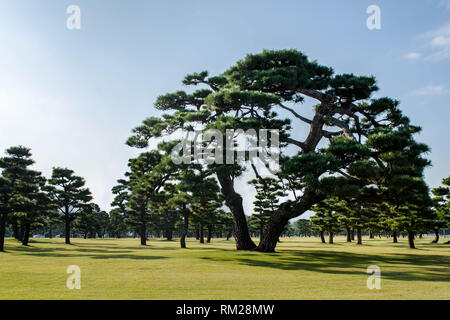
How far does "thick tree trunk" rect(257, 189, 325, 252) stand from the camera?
48.9ft

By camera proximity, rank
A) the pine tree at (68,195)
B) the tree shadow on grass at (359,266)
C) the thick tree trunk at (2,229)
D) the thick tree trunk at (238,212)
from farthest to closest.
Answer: the pine tree at (68,195) < the thick tree trunk at (2,229) < the thick tree trunk at (238,212) < the tree shadow on grass at (359,266)

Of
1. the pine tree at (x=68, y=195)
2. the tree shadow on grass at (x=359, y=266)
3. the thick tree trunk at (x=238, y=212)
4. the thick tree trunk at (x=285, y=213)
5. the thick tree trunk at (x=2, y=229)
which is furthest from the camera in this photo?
the pine tree at (x=68, y=195)

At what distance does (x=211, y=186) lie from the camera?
14.4 m

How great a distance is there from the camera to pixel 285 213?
1619cm

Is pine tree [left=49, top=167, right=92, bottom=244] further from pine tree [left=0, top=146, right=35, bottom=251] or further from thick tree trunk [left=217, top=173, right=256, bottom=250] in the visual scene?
thick tree trunk [left=217, top=173, right=256, bottom=250]

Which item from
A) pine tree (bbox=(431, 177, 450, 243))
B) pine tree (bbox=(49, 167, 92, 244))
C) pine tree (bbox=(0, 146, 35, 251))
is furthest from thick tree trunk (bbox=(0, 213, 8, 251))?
pine tree (bbox=(431, 177, 450, 243))

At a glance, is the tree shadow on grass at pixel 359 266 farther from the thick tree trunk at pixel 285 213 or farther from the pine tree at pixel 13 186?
the pine tree at pixel 13 186

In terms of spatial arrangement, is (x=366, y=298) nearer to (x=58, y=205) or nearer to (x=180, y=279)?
(x=180, y=279)

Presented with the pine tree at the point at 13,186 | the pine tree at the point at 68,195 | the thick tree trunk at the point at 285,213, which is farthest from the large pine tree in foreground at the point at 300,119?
the pine tree at the point at 68,195

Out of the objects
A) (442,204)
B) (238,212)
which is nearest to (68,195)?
(238,212)

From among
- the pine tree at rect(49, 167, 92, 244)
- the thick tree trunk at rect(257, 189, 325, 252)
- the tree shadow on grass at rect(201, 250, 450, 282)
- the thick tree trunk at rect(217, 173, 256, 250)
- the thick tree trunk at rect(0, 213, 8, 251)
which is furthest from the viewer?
the pine tree at rect(49, 167, 92, 244)

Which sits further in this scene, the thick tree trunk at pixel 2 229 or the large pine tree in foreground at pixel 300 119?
the thick tree trunk at pixel 2 229

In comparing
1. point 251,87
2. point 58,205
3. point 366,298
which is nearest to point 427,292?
point 366,298

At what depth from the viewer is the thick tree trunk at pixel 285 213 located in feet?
48.9
